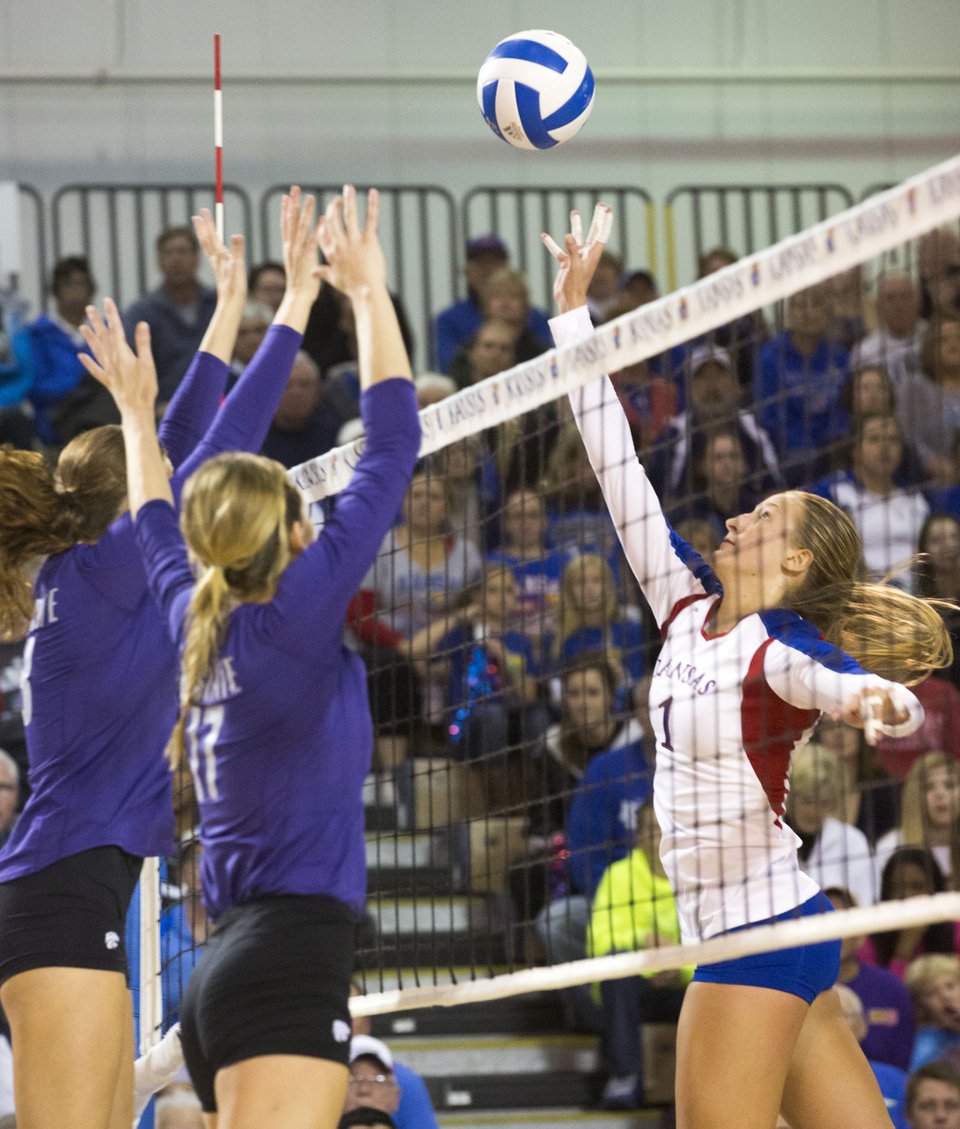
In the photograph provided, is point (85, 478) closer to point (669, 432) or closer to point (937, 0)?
point (669, 432)

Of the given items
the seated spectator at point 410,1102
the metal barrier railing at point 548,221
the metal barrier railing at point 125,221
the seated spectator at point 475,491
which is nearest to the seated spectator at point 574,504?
the seated spectator at point 475,491

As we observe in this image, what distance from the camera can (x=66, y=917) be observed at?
163 inches

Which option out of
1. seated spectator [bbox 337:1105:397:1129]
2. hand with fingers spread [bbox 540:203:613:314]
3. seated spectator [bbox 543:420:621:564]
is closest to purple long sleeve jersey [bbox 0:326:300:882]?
hand with fingers spread [bbox 540:203:613:314]

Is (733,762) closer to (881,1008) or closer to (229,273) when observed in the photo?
(229,273)

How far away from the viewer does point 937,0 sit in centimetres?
1345

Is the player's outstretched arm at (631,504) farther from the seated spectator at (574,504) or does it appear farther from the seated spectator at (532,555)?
the seated spectator at (574,504)

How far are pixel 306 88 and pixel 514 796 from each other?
638 centimetres

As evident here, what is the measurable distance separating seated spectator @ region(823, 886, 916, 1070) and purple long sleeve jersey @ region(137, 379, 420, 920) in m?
4.42

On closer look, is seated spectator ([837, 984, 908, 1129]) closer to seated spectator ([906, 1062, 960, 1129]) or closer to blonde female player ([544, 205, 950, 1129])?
seated spectator ([906, 1062, 960, 1129])

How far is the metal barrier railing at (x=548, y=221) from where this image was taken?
12.7 m

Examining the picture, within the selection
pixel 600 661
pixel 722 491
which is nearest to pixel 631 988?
pixel 600 661

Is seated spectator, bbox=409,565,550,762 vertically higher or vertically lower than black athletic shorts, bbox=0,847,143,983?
higher

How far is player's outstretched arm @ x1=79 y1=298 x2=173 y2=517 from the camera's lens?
12.4ft

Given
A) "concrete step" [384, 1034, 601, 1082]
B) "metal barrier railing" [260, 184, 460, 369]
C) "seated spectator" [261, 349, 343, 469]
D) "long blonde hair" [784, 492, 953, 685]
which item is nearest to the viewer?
"long blonde hair" [784, 492, 953, 685]
